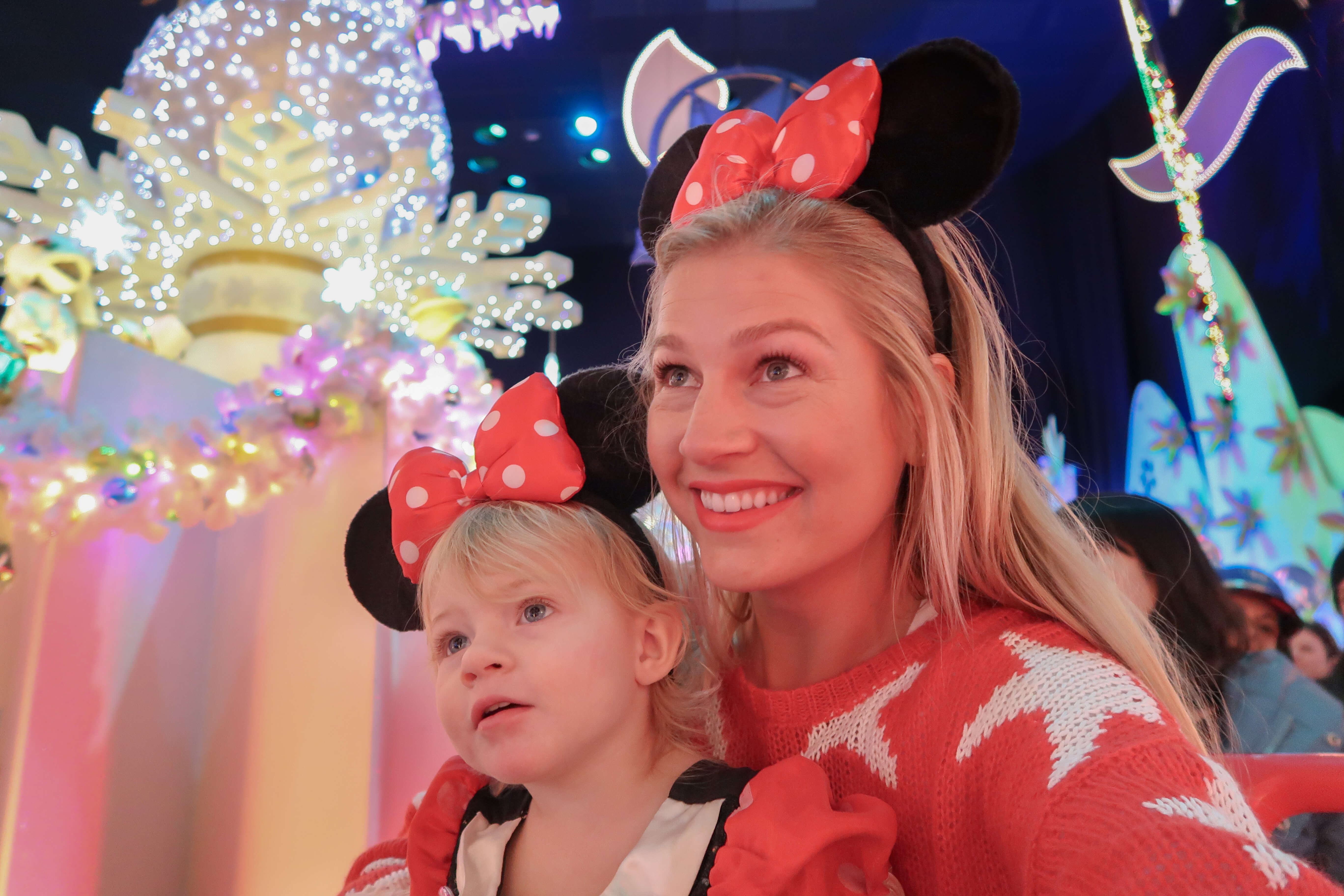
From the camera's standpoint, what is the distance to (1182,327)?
144 inches

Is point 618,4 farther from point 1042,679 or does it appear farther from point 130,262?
point 1042,679

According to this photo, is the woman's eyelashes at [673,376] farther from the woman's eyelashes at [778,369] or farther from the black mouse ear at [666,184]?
the black mouse ear at [666,184]

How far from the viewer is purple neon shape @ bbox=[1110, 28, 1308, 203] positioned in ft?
9.30

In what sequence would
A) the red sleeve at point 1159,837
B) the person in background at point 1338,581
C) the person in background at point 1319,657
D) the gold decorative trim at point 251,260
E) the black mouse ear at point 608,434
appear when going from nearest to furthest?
the red sleeve at point 1159,837 → the black mouse ear at point 608,434 → the gold decorative trim at point 251,260 → the person in background at point 1319,657 → the person in background at point 1338,581

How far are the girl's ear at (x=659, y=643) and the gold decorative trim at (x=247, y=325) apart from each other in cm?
156

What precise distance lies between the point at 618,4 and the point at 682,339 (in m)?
3.25

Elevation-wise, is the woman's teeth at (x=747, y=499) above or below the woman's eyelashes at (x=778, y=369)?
below

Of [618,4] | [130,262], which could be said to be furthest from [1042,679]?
[618,4]

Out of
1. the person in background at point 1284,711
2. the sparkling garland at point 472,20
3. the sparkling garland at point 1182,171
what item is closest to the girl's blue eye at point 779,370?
the person in background at point 1284,711

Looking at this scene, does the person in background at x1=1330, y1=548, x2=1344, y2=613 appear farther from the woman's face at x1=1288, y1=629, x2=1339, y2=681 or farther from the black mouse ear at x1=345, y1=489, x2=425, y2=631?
the black mouse ear at x1=345, y1=489, x2=425, y2=631

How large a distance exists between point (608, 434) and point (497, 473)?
142 millimetres

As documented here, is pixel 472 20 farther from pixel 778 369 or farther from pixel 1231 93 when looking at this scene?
pixel 778 369

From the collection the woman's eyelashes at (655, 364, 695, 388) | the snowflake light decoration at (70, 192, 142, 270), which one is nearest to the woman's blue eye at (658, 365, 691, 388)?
the woman's eyelashes at (655, 364, 695, 388)

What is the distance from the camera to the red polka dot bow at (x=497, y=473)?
1105 millimetres
